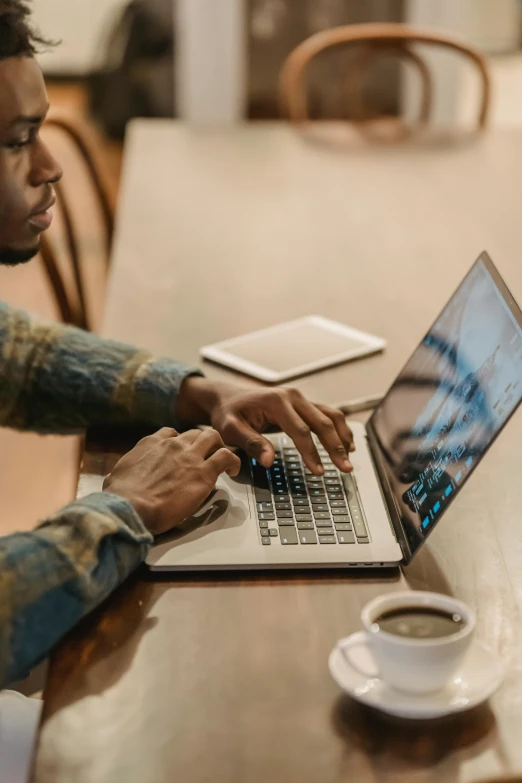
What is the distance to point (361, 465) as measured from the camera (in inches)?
44.3

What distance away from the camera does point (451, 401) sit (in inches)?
39.8

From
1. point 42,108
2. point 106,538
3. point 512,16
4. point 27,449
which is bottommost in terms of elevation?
point 27,449

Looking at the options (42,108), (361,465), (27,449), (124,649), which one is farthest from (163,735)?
(27,449)

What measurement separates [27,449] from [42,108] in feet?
5.13

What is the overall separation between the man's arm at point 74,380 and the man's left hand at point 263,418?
27 millimetres

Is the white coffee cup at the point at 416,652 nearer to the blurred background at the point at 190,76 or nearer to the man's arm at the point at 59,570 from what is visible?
the man's arm at the point at 59,570

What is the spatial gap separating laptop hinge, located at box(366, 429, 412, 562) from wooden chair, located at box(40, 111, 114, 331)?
886mm

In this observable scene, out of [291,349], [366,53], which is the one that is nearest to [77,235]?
[366,53]

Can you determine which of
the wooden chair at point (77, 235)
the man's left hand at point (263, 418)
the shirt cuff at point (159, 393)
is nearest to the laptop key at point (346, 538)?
the man's left hand at point (263, 418)

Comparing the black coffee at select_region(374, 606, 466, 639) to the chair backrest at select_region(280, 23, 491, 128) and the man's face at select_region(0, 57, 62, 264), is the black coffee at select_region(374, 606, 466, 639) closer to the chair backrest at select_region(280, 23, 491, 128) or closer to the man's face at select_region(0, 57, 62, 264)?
the man's face at select_region(0, 57, 62, 264)

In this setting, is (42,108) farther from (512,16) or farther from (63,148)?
(512,16)

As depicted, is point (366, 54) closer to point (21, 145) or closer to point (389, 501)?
point (21, 145)

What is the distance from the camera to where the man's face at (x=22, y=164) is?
1145 millimetres

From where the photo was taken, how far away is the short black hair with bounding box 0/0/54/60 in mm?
1136
